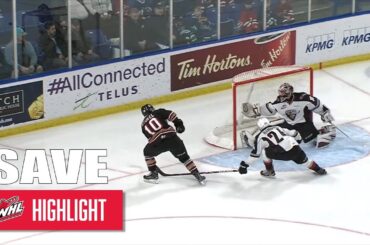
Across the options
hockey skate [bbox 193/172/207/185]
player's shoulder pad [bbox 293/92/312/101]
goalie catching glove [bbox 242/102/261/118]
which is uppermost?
player's shoulder pad [bbox 293/92/312/101]

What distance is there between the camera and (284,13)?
16.5m

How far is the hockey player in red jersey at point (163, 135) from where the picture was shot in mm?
11633

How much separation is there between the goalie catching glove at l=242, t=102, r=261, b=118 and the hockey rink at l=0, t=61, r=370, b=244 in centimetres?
49

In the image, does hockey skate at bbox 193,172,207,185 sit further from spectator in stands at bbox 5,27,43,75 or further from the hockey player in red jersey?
spectator in stands at bbox 5,27,43,75

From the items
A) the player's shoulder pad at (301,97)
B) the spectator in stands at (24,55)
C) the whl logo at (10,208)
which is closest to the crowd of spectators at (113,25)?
the spectator in stands at (24,55)

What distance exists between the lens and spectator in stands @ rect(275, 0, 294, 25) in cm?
1644

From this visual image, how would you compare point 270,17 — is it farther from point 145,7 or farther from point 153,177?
point 153,177

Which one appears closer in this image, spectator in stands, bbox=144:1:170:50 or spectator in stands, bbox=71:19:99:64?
spectator in stands, bbox=71:19:99:64

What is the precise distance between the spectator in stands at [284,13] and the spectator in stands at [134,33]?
2.40 metres

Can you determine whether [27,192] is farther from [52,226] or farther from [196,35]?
[196,35]

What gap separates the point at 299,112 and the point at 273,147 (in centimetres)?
143

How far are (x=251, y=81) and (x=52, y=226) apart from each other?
356cm

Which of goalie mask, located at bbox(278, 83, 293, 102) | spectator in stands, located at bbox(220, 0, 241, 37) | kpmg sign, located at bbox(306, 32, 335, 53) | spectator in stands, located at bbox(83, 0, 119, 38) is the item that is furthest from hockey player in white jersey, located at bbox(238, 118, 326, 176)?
kpmg sign, located at bbox(306, 32, 335, 53)

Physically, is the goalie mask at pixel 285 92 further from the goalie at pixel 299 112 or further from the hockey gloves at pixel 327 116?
the hockey gloves at pixel 327 116
